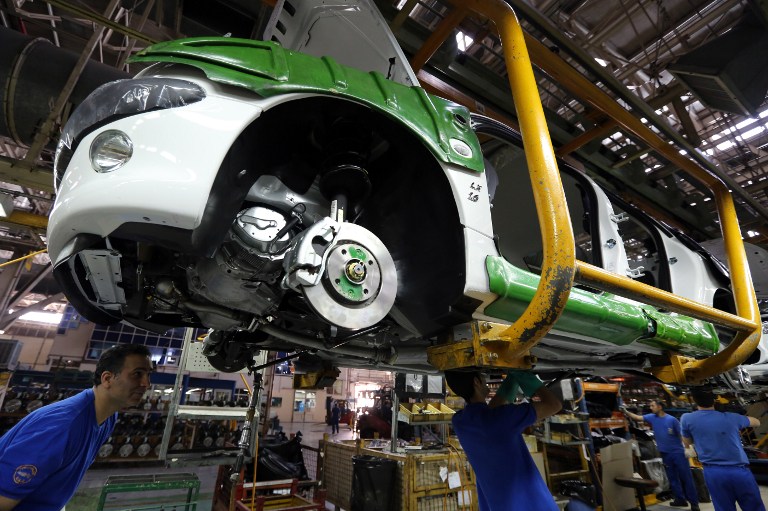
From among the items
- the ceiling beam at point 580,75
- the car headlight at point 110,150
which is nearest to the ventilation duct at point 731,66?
the ceiling beam at point 580,75

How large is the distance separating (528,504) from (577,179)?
194 cm

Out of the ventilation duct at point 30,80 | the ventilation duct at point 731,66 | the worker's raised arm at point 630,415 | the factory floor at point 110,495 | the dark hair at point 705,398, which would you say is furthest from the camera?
the worker's raised arm at point 630,415

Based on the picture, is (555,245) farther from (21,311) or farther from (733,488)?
(21,311)

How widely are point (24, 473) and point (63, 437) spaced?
Result: 17cm

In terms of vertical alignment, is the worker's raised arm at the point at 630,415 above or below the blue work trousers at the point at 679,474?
above

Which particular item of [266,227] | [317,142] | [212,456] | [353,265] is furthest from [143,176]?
[212,456]

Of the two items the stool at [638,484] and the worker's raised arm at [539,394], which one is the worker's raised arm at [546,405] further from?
the stool at [638,484]

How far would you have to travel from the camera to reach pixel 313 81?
4.12 feet

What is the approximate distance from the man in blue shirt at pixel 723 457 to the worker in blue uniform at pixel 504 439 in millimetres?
3325

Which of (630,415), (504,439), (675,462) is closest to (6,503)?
(504,439)

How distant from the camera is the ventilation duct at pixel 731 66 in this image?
10.3ft

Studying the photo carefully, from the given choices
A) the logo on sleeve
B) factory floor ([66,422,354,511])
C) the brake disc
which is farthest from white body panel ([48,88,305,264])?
factory floor ([66,422,354,511])

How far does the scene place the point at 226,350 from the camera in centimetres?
221

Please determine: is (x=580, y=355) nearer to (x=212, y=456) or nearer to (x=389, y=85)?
(x=389, y=85)
